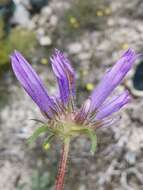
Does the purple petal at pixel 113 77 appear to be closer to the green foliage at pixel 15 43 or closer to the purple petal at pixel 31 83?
the purple petal at pixel 31 83

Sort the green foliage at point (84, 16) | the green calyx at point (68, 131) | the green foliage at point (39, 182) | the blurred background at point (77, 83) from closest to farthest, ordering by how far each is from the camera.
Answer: the green calyx at point (68, 131) → the green foliage at point (39, 182) → the blurred background at point (77, 83) → the green foliage at point (84, 16)

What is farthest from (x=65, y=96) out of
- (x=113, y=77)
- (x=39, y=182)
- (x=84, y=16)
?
(x=84, y=16)

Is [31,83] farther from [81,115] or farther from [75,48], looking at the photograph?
[75,48]

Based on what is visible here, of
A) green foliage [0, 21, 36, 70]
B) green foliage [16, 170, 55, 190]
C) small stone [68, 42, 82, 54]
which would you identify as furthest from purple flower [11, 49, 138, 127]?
small stone [68, 42, 82, 54]

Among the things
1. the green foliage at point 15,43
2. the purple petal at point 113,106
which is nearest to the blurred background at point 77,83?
the green foliage at point 15,43

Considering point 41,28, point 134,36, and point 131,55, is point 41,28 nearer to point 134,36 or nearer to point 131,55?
point 134,36

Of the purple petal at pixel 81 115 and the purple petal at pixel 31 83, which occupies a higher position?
the purple petal at pixel 31 83

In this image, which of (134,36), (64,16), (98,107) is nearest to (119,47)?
(134,36)
